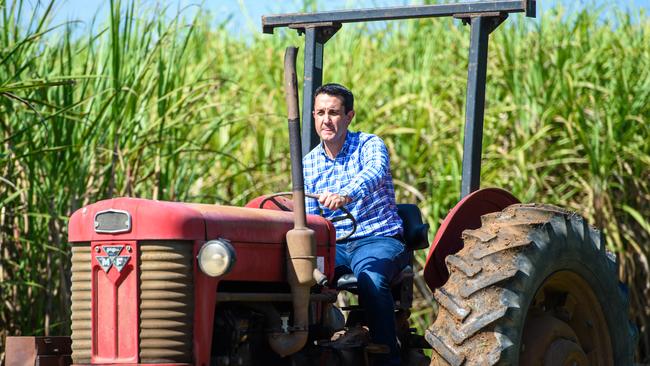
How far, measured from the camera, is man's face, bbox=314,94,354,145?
5027mm

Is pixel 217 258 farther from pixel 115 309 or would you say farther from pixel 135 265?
A: pixel 115 309

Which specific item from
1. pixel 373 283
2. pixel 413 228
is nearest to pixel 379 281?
pixel 373 283

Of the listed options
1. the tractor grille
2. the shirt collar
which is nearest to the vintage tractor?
the tractor grille

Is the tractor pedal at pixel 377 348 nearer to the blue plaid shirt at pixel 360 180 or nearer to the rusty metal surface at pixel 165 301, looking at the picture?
the blue plaid shirt at pixel 360 180

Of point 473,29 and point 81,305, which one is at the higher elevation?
point 473,29

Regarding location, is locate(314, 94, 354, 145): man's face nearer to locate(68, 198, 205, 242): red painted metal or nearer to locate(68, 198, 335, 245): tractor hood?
locate(68, 198, 335, 245): tractor hood

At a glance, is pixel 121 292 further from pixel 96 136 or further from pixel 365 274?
pixel 96 136

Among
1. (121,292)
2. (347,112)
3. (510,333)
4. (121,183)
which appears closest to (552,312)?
(510,333)

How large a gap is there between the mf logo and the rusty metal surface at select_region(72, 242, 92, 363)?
0.10 m

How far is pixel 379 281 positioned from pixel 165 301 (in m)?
1.03

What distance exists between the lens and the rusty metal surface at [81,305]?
4086 mm

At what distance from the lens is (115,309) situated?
3.99 meters

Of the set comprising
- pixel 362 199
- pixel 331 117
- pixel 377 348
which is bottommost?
pixel 377 348

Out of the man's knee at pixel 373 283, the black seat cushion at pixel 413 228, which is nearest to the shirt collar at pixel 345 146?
the black seat cushion at pixel 413 228
